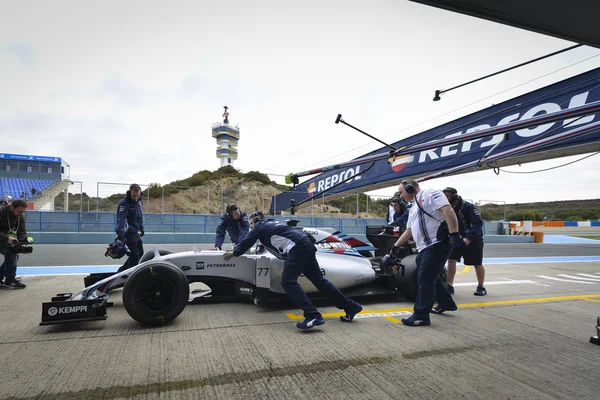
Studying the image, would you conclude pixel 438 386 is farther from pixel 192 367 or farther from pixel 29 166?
pixel 29 166

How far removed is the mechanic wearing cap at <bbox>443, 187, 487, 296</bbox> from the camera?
18.8ft

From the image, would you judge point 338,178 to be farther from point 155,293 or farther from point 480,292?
point 155,293

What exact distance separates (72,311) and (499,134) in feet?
25.1

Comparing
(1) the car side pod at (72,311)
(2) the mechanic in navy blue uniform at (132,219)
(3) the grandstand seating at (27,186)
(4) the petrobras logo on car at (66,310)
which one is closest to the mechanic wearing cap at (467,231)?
(1) the car side pod at (72,311)

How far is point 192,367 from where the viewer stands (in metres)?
2.89

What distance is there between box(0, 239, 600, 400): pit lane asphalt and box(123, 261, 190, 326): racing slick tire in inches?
6.0

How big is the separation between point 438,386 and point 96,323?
141 inches

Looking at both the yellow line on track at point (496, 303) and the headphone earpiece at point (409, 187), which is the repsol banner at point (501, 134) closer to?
the headphone earpiece at point (409, 187)

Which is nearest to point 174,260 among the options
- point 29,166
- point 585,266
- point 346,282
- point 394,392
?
point 346,282

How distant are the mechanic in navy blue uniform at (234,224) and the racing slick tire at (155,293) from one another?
9.16 ft

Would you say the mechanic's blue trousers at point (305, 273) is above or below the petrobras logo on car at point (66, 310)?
above

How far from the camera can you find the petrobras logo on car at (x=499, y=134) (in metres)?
8.28

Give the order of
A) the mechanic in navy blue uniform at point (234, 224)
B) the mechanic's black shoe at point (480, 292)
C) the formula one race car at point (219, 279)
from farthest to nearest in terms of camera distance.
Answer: the mechanic in navy blue uniform at point (234, 224)
the mechanic's black shoe at point (480, 292)
the formula one race car at point (219, 279)

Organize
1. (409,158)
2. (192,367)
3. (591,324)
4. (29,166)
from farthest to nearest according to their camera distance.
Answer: (29,166), (409,158), (591,324), (192,367)
